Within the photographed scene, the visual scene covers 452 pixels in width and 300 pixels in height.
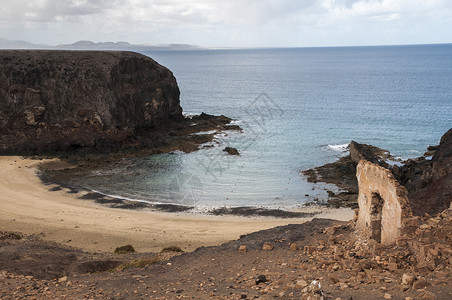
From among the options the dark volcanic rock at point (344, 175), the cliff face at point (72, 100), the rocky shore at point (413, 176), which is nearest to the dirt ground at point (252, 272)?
the rocky shore at point (413, 176)

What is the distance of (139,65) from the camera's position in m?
54.1

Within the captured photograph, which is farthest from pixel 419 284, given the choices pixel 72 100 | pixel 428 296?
pixel 72 100

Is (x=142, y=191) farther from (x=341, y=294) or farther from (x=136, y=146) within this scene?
(x=341, y=294)

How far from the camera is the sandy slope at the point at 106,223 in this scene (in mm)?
25797

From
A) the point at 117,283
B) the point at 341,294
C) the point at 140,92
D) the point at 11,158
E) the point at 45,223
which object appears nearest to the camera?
the point at 341,294

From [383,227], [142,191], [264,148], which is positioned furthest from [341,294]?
[264,148]

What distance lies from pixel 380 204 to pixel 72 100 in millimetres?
38030

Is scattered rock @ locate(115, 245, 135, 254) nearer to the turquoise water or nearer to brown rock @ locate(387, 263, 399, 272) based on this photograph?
the turquoise water

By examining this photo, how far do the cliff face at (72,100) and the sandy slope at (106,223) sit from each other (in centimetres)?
1131

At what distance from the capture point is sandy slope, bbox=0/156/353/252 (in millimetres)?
25797

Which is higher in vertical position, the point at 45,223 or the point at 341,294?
the point at 341,294

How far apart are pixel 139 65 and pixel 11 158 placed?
17.9 m

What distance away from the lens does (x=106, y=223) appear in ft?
94.8

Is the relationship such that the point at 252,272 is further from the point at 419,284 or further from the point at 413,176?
the point at 413,176
